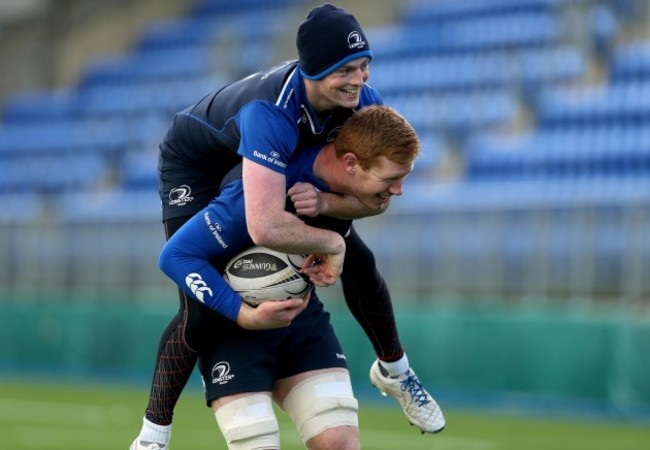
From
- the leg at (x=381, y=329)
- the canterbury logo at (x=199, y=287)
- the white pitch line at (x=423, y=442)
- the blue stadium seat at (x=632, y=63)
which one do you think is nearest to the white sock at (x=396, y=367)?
the leg at (x=381, y=329)

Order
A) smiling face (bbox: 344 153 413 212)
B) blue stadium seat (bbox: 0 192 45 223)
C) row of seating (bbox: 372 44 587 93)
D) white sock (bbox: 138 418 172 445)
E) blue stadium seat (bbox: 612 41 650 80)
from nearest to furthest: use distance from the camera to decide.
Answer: smiling face (bbox: 344 153 413 212) → white sock (bbox: 138 418 172 445) → blue stadium seat (bbox: 612 41 650 80) → row of seating (bbox: 372 44 587 93) → blue stadium seat (bbox: 0 192 45 223)

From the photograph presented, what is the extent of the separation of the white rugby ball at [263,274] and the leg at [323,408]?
1.46 ft

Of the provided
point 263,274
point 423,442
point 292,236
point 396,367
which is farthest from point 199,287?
point 423,442

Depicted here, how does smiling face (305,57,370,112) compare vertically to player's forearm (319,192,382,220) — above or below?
above

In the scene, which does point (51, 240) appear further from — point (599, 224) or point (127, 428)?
point (599, 224)

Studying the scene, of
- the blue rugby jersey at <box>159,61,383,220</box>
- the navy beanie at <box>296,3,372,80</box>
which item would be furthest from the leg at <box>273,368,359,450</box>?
the navy beanie at <box>296,3,372,80</box>

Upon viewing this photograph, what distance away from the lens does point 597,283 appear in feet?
41.3

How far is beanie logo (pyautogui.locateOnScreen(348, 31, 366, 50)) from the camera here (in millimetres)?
5746

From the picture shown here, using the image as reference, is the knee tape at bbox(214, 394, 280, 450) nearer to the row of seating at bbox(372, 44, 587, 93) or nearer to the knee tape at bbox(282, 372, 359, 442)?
the knee tape at bbox(282, 372, 359, 442)

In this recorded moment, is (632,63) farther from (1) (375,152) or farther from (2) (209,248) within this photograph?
(2) (209,248)

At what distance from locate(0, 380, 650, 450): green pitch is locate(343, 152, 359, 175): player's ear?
15.5 ft

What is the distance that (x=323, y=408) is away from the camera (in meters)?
5.98

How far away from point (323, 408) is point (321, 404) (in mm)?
19

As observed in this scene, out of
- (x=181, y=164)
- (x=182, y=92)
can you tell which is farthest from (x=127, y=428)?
(x=182, y=92)
